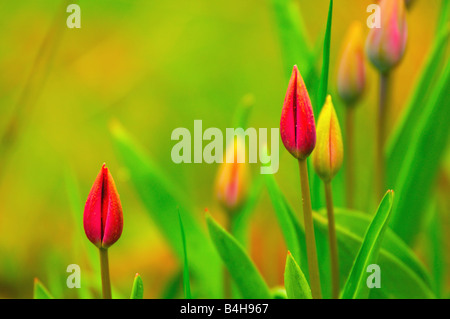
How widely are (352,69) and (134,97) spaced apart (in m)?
0.73

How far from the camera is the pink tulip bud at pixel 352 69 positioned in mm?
501

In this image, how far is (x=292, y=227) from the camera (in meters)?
0.44

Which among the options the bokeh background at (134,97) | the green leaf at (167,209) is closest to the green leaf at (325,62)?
the green leaf at (167,209)

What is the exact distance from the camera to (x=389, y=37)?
0.47 metres

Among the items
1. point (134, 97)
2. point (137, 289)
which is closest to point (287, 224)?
point (137, 289)

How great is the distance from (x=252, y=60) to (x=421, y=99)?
712 millimetres

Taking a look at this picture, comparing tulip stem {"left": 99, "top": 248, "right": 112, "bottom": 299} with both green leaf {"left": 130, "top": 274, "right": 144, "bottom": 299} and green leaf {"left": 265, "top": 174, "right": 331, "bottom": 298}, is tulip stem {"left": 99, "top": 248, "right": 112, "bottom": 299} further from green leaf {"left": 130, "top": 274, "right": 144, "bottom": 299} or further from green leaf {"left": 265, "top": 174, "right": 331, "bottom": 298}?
green leaf {"left": 265, "top": 174, "right": 331, "bottom": 298}

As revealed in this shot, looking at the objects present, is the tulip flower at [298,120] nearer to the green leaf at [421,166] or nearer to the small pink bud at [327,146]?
the small pink bud at [327,146]

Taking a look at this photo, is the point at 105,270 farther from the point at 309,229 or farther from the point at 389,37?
the point at 389,37

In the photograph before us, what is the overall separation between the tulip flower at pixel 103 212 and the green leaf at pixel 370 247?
0.15 meters

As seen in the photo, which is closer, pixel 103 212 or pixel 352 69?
pixel 103 212

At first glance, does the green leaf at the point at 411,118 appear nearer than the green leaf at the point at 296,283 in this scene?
No

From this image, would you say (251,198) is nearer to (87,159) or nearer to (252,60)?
(87,159)
